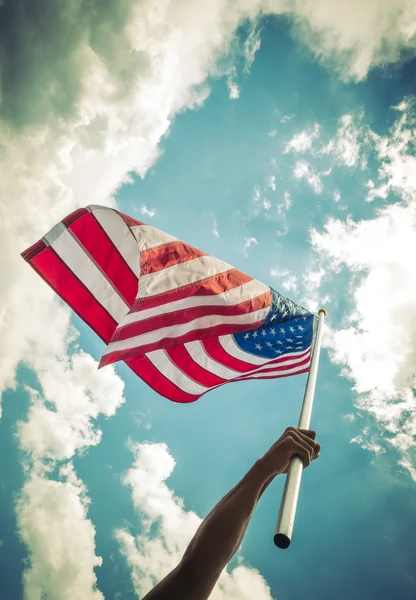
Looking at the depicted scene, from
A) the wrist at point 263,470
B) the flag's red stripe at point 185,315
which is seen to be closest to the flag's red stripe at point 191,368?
the flag's red stripe at point 185,315

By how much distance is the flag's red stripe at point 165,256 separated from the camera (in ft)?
18.3

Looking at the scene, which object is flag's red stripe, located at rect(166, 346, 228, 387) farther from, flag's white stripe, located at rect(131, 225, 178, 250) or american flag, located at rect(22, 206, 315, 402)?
flag's white stripe, located at rect(131, 225, 178, 250)

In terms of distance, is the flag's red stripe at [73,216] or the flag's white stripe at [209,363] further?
the flag's white stripe at [209,363]

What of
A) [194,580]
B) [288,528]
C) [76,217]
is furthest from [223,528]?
[76,217]

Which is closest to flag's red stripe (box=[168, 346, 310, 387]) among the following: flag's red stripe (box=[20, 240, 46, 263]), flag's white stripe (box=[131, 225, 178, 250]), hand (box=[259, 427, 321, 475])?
flag's white stripe (box=[131, 225, 178, 250])

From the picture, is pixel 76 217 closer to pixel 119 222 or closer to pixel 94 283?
pixel 119 222

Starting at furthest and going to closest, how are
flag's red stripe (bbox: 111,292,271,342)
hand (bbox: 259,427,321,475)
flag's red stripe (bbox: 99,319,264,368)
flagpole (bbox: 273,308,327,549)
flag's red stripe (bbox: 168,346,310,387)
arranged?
flag's red stripe (bbox: 168,346,310,387) → flag's red stripe (bbox: 99,319,264,368) → flag's red stripe (bbox: 111,292,271,342) → hand (bbox: 259,427,321,475) → flagpole (bbox: 273,308,327,549)

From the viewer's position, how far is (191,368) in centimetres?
712

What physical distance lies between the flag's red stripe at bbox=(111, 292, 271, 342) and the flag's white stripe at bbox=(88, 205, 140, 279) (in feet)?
4.00

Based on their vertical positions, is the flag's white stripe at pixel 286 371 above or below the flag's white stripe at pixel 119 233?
above

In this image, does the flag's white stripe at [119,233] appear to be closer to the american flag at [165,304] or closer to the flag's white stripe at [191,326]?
the american flag at [165,304]

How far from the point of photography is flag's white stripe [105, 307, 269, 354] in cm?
561

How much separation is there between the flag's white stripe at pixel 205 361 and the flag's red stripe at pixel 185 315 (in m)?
1.16

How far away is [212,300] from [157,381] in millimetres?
2388
